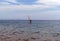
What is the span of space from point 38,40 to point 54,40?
0.85 m

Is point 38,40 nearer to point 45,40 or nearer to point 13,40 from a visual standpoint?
point 45,40

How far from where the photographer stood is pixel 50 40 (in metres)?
7.78

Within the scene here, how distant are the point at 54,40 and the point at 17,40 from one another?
192 centimetres

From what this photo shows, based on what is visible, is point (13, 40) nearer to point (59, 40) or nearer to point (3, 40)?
point (3, 40)

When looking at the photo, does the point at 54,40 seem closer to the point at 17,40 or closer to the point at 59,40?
the point at 59,40

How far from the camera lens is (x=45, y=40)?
7.73m

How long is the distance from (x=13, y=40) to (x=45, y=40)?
5.41 ft

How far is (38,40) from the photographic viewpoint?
7637 millimetres

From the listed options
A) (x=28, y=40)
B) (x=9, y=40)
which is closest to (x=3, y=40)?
(x=9, y=40)

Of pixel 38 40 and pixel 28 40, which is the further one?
pixel 38 40

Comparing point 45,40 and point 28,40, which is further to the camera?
point 45,40

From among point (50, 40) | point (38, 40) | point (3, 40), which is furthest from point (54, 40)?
point (3, 40)

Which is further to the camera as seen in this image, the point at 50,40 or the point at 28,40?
the point at 50,40

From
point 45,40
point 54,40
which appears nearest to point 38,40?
point 45,40
